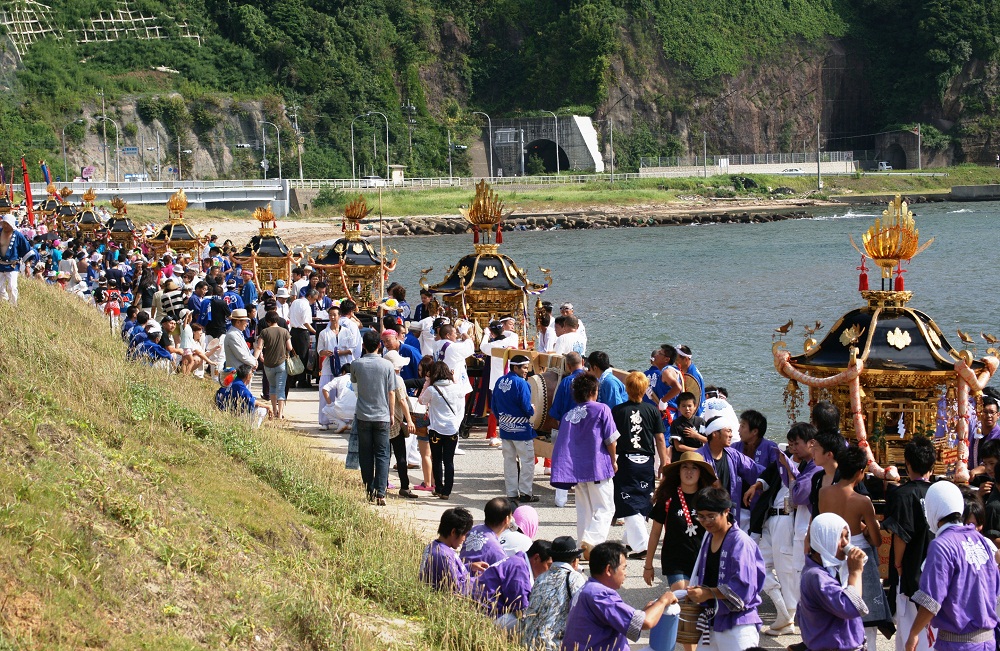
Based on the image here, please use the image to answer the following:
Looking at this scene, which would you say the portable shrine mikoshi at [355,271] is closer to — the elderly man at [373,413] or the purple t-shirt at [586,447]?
the elderly man at [373,413]

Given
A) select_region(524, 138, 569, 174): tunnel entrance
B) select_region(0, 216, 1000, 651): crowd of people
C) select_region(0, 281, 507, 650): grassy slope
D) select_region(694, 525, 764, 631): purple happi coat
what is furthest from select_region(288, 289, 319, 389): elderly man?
select_region(524, 138, 569, 174): tunnel entrance

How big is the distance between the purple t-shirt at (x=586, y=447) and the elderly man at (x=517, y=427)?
208 centimetres

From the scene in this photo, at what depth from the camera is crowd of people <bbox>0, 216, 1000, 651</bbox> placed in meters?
6.33

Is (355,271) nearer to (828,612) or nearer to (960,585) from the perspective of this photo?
(828,612)

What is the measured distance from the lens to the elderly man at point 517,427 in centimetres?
1130

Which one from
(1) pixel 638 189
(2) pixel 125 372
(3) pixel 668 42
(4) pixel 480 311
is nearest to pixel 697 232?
(1) pixel 638 189

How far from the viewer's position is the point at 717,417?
8398mm

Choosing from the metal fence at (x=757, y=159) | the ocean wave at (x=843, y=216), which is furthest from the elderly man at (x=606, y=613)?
the metal fence at (x=757, y=159)

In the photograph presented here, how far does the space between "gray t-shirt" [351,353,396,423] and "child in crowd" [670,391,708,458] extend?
2765 millimetres

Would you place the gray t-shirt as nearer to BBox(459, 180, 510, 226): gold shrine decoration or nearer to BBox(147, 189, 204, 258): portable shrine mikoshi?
BBox(459, 180, 510, 226): gold shrine decoration

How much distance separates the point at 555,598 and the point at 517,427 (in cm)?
471

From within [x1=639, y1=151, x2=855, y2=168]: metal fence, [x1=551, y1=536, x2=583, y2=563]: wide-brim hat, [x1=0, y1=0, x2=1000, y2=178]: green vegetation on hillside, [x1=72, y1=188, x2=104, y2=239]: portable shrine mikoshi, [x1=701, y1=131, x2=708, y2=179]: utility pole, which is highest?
[x1=0, y1=0, x2=1000, y2=178]: green vegetation on hillside

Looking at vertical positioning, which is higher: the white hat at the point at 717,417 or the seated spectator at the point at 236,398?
the white hat at the point at 717,417

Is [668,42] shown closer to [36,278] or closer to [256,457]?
[36,278]
